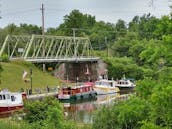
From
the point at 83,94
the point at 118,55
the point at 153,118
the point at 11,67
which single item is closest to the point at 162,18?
the point at 153,118

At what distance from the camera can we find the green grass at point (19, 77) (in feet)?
236

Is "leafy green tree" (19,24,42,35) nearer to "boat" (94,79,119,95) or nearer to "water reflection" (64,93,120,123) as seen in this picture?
"boat" (94,79,119,95)

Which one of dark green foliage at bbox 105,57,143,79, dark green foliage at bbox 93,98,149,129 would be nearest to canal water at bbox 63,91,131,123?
dark green foliage at bbox 93,98,149,129

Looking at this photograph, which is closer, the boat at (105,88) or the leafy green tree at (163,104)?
the leafy green tree at (163,104)

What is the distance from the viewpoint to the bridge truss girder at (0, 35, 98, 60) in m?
94.4

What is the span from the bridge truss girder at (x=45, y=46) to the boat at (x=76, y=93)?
18122 mm

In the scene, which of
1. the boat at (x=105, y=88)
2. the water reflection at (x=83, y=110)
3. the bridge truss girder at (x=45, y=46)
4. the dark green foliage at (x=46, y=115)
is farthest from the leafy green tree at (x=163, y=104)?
the bridge truss girder at (x=45, y=46)

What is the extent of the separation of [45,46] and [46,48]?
657 cm

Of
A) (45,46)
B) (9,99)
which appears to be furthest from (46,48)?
(9,99)

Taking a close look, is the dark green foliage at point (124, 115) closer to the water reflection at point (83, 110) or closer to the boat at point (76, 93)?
the water reflection at point (83, 110)

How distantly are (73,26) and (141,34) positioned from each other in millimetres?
17287

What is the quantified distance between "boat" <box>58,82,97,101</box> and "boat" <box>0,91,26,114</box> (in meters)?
13.7

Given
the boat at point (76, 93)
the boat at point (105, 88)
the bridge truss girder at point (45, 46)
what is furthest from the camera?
the bridge truss girder at point (45, 46)

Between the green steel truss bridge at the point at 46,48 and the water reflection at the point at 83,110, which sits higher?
the green steel truss bridge at the point at 46,48
